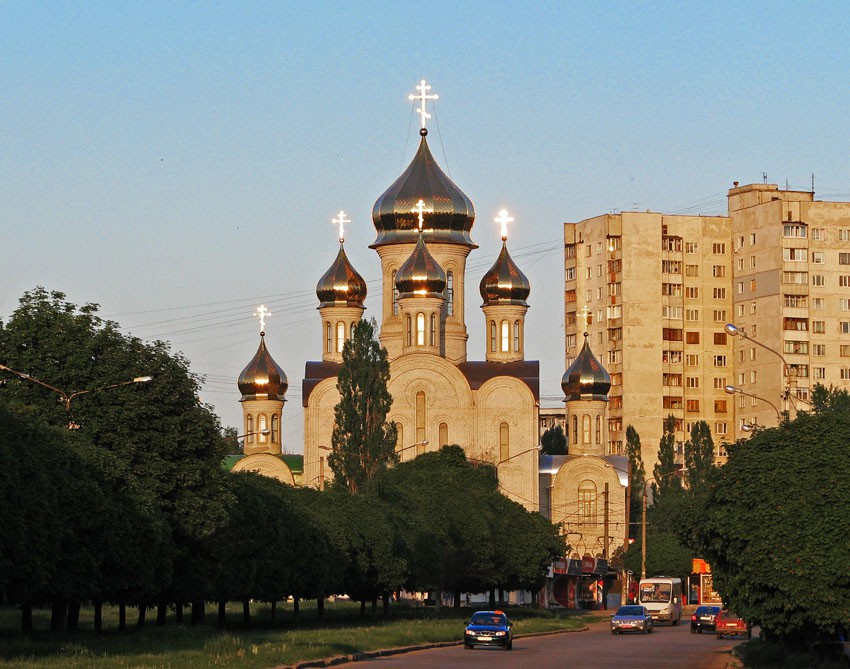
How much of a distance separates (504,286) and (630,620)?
138 feet

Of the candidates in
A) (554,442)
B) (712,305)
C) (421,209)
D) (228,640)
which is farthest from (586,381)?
(228,640)

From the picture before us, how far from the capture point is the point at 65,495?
119 ft

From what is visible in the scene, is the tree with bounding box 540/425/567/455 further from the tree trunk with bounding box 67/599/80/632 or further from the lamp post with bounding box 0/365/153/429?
the lamp post with bounding box 0/365/153/429

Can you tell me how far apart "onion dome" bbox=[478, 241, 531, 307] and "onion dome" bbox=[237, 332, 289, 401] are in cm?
1273

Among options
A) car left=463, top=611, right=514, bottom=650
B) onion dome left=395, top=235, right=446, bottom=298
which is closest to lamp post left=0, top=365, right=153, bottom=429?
car left=463, top=611, right=514, bottom=650

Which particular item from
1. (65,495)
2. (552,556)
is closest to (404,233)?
(552,556)

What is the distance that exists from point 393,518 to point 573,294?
77.8 meters

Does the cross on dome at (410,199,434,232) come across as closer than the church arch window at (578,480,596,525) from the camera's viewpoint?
Yes

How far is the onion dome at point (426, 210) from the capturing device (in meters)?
99.1

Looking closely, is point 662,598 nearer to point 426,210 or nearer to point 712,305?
point 426,210

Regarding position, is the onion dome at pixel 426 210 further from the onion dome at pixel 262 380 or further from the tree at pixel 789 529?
the tree at pixel 789 529

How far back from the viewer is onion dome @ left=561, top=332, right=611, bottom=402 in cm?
10300

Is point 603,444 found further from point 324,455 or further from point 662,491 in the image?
point 324,455

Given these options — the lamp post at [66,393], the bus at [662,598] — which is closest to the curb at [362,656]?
the lamp post at [66,393]
